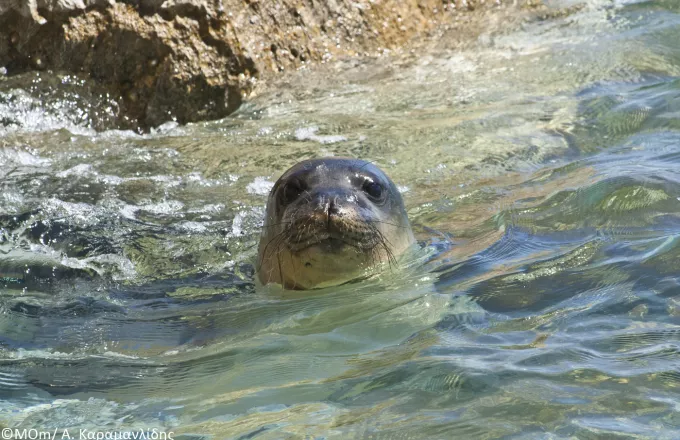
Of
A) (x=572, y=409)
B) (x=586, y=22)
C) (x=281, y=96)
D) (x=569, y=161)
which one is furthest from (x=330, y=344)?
(x=586, y=22)

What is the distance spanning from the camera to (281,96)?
21.9 ft

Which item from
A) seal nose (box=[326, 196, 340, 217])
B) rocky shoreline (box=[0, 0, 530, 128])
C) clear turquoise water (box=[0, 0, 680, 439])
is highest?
rocky shoreline (box=[0, 0, 530, 128])

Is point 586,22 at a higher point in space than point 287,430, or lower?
higher

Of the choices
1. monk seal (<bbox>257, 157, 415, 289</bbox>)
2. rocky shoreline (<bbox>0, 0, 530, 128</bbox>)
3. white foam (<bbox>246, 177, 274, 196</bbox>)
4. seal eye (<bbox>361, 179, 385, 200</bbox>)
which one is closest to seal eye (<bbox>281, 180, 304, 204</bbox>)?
monk seal (<bbox>257, 157, 415, 289</bbox>)

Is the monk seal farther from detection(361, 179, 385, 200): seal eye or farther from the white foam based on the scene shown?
the white foam

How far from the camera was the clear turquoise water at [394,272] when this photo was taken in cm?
253

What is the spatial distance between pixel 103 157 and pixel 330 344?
10.5ft

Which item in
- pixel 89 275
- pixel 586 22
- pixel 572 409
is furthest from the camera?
pixel 586 22

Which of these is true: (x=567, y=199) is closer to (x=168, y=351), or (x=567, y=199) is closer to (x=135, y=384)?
(x=168, y=351)

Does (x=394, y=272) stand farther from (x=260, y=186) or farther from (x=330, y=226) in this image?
(x=260, y=186)

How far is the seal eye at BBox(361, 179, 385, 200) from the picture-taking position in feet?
13.6

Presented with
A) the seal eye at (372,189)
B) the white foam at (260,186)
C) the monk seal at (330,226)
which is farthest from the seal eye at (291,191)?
the white foam at (260,186)

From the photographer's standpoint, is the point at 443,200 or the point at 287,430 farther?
the point at 443,200

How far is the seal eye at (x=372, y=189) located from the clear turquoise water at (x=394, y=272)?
34 centimetres
